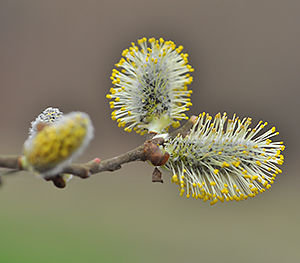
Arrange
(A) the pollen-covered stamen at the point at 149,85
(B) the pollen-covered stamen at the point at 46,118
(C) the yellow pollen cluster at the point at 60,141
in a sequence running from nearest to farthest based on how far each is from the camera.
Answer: (C) the yellow pollen cluster at the point at 60,141
(B) the pollen-covered stamen at the point at 46,118
(A) the pollen-covered stamen at the point at 149,85

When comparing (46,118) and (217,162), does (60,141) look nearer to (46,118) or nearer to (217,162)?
Answer: (46,118)

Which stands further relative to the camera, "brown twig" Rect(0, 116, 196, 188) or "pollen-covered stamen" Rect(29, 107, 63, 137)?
"pollen-covered stamen" Rect(29, 107, 63, 137)

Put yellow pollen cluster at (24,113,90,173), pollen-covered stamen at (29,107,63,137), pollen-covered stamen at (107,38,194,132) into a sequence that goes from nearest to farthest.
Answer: yellow pollen cluster at (24,113,90,173)
pollen-covered stamen at (29,107,63,137)
pollen-covered stamen at (107,38,194,132)

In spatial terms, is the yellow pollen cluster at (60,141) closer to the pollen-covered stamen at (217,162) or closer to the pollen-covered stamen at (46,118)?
the pollen-covered stamen at (46,118)

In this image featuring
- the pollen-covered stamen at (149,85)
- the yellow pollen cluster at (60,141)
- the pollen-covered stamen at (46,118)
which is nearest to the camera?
the yellow pollen cluster at (60,141)

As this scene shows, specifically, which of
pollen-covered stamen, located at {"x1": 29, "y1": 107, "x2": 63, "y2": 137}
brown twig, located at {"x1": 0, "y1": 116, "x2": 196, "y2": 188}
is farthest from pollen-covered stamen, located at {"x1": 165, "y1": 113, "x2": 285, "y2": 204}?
pollen-covered stamen, located at {"x1": 29, "y1": 107, "x2": 63, "y2": 137}

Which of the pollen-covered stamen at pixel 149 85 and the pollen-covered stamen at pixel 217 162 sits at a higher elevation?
the pollen-covered stamen at pixel 149 85

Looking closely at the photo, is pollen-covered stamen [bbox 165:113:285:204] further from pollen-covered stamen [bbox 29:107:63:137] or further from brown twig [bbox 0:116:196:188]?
pollen-covered stamen [bbox 29:107:63:137]

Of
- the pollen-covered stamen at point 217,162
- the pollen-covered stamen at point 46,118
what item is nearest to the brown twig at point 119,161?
the pollen-covered stamen at point 217,162

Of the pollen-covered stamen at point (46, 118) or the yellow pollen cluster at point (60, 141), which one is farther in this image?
the pollen-covered stamen at point (46, 118)

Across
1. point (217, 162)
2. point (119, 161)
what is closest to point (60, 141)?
point (119, 161)

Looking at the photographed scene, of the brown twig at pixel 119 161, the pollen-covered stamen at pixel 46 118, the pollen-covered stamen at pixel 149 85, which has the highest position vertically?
the pollen-covered stamen at pixel 149 85
